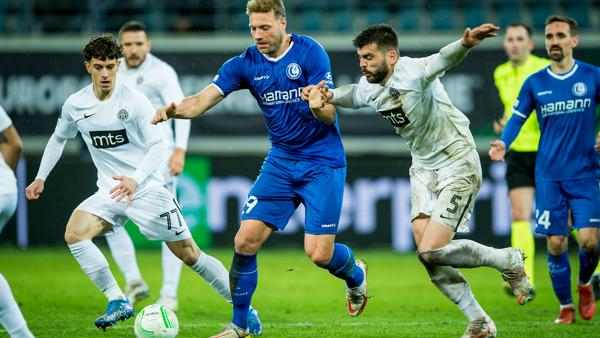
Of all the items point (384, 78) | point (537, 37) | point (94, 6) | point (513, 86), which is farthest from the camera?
point (94, 6)

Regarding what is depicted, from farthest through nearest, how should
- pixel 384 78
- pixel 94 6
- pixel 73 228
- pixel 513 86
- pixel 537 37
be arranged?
1. pixel 94 6
2. pixel 537 37
3. pixel 513 86
4. pixel 73 228
5. pixel 384 78

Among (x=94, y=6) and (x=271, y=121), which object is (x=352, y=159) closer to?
(x=94, y=6)

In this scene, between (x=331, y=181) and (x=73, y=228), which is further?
(x=73, y=228)

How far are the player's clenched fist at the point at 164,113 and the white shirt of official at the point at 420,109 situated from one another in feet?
3.80

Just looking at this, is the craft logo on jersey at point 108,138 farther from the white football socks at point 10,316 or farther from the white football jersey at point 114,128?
the white football socks at point 10,316

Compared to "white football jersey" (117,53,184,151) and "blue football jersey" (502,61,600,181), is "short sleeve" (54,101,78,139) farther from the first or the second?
"blue football jersey" (502,61,600,181)

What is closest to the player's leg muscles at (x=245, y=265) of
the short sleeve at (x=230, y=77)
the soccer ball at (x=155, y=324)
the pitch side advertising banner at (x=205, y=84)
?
the soccer ball at (x=155, y=324)

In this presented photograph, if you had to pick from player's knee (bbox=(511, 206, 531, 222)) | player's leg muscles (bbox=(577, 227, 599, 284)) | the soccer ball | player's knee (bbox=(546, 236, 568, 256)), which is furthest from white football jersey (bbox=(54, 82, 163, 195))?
player's knee (bbox=(511, 206, 531, 222))

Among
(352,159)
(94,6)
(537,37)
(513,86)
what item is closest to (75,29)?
(94,6)

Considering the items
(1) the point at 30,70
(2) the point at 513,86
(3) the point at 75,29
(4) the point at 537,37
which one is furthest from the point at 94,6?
(2) the point at 513,86

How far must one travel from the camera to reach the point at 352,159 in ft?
51.4

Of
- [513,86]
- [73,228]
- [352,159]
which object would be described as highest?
[513,86]

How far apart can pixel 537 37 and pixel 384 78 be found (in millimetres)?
9524

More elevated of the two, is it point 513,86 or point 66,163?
point 513,86
